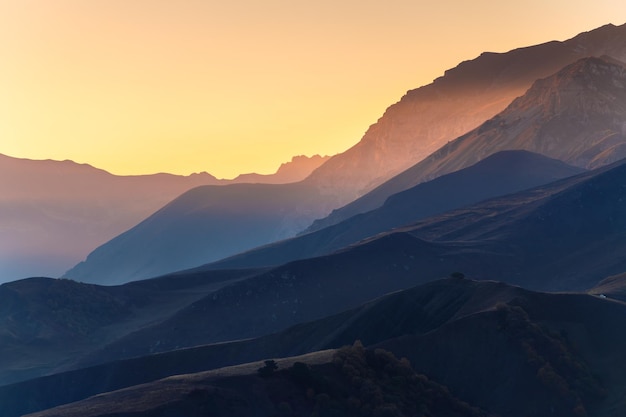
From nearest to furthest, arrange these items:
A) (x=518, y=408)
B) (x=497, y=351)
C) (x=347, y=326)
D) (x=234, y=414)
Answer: (x=234, y=414), (x=518, y=408), (x=497, y=351), (x=347, y=326)

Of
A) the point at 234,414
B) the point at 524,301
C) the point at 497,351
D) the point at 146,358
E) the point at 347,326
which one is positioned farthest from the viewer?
the point at 146,358

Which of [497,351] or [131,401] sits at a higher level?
[131,401]

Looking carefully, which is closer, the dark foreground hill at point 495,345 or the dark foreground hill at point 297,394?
the dark foreground hill at point 297,394

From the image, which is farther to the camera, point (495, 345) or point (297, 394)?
point (495, 345)

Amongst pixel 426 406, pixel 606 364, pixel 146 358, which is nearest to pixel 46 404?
pixel 146 358

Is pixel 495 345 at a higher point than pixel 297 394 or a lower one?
lower

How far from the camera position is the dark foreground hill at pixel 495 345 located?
119m

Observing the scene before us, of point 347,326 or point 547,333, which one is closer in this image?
point 547,333

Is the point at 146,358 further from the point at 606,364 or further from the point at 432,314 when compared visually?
the point at 606,364

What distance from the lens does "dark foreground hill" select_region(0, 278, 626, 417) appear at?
119m

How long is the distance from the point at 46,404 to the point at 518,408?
3774 inches

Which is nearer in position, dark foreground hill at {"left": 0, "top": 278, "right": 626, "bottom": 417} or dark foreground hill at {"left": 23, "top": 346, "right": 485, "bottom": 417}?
dark foreground hill at {"left": 23, "top": 346, "right": 485, "bottom": 417}

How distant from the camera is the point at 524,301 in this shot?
449 feet

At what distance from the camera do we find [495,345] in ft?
420
